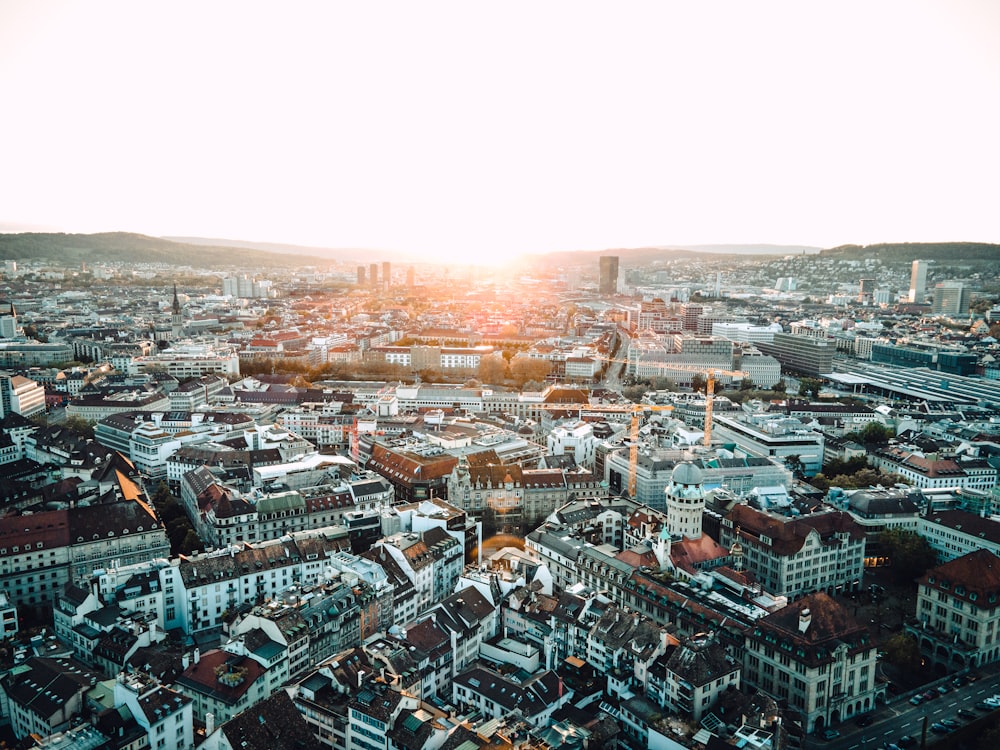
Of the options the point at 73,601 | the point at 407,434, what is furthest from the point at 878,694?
the point at 407,434

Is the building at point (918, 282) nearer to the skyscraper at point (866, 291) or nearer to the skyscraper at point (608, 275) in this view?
the skyscraper at point (866, 291)

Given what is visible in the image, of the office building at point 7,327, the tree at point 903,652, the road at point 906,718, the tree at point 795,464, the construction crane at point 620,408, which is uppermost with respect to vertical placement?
the office building at point 7,327

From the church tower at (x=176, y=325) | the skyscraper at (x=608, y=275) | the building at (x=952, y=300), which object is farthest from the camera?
the skyscraper at (x=608, y=275)

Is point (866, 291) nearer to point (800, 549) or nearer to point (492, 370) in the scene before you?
point (492, 370)

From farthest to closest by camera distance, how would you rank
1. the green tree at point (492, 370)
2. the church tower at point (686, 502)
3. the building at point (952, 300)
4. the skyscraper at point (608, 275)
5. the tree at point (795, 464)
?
the skyscraper at point (608, 275), the building at point (952, 300), the green tree at point (492, 370), the tree at point (795, 464), the church tower at point (686, 502)

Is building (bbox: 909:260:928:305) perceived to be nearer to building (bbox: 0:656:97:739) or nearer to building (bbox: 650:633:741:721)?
building (bbox: 650:633:741:721)

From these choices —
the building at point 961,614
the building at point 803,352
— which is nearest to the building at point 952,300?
the building at point 803,352

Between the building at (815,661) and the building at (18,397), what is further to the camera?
the building at (18,397)

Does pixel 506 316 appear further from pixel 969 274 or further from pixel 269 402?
pixel 969 274
